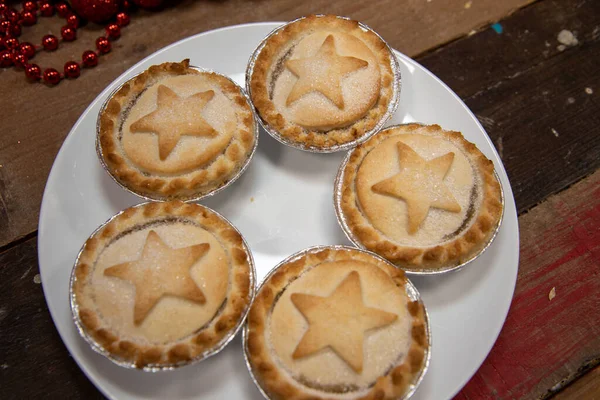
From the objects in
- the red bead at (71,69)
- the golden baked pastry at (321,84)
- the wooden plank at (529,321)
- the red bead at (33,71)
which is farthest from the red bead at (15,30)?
the golden baked pastry at (321,84)

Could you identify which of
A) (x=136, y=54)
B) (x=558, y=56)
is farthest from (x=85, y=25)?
(x=558, y=56)

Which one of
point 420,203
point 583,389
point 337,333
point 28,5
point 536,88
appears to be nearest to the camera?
point 337,333

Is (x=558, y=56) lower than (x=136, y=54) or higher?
higher

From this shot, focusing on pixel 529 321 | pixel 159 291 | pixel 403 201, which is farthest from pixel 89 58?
pixel 529 321

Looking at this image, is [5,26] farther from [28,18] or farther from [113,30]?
[113,30]

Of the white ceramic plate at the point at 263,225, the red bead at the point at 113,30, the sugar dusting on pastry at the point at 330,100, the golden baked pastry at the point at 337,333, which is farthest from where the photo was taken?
the red bead at the point at 113,30

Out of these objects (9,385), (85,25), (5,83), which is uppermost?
(85,25)

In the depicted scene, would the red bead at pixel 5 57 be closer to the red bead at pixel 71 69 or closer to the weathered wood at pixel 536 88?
the red bead at pixel 71 69

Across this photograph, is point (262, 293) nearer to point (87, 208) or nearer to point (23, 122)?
point (87, 208)
